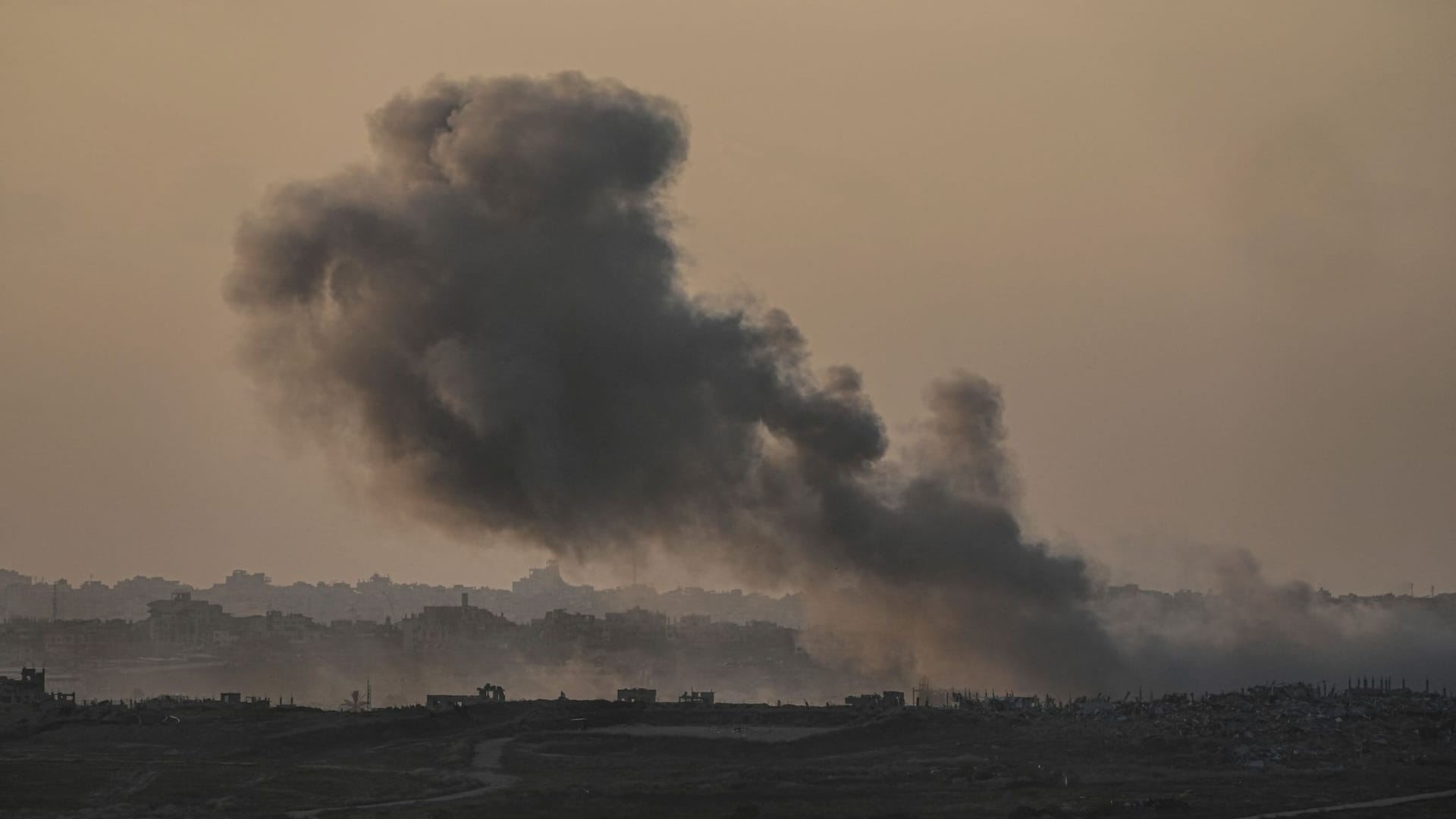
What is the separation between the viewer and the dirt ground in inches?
3184

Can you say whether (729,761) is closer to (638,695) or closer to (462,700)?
(638,695)

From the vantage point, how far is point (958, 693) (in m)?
123

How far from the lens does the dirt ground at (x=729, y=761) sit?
8088 cm

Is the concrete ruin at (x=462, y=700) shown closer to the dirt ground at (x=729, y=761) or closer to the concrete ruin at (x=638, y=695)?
the dirt ground at (x=729, y=761)

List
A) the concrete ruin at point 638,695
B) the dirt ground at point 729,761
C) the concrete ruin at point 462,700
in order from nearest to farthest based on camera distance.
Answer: the dirt ground at point 729,761, the concrete ruin at point 462,700, the concrete ruin at point 638,695

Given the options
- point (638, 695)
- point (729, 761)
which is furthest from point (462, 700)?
point (729, 761)

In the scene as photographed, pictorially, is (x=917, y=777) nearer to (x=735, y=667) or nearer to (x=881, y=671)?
(x=881, y=671)

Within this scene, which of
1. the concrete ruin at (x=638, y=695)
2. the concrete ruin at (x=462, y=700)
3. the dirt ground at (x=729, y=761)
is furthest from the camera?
the concrete ruin at (x=638, y=695)

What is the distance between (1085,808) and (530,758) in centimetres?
3302

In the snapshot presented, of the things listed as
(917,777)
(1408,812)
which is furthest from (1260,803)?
(917,777)

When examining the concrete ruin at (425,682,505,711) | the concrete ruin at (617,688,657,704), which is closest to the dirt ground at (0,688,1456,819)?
the concrete ruin at (425,682,505,711)

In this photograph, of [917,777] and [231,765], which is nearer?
[917,777]

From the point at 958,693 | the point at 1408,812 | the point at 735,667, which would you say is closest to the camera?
the point at 1408,812

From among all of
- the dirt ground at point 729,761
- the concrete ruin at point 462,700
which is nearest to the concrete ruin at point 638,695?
the concrete ruin at point 462,700
